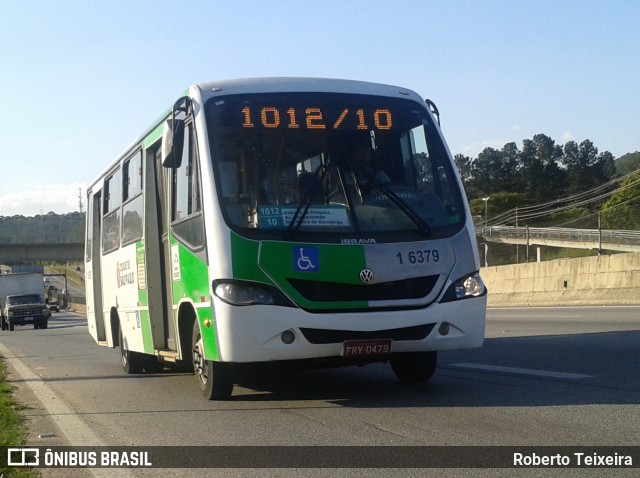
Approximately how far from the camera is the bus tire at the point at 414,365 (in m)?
10.0

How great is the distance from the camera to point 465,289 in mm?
9008

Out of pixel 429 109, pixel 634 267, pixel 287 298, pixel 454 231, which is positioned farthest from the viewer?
pixel 634 267

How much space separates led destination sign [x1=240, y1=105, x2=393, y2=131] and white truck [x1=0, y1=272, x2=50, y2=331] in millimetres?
42844

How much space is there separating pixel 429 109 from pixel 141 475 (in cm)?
528

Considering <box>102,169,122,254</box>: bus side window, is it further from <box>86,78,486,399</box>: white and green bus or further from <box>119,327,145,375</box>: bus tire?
<box>86,78,486,399</box>: white and green bus

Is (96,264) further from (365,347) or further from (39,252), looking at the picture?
(39,252)

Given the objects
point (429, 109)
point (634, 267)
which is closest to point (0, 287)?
point (634, 267)

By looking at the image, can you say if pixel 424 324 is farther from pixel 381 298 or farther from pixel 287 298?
pixel 287 298

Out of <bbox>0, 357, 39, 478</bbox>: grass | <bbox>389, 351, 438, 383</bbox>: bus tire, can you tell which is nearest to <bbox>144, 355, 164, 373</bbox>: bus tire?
<bbox>0, 357, 39, 478</bbox>: grass

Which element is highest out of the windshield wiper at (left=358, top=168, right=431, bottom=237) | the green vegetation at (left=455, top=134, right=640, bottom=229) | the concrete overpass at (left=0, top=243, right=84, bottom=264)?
the green vegetation at (left=455, top=134, right=640, bottom=229)

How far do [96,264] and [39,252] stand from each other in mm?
67287

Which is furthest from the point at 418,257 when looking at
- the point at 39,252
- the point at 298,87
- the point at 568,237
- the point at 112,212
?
the point at 39,252

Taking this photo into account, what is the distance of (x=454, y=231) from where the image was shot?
9070 millimetres

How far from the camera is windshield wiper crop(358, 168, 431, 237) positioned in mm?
8953
